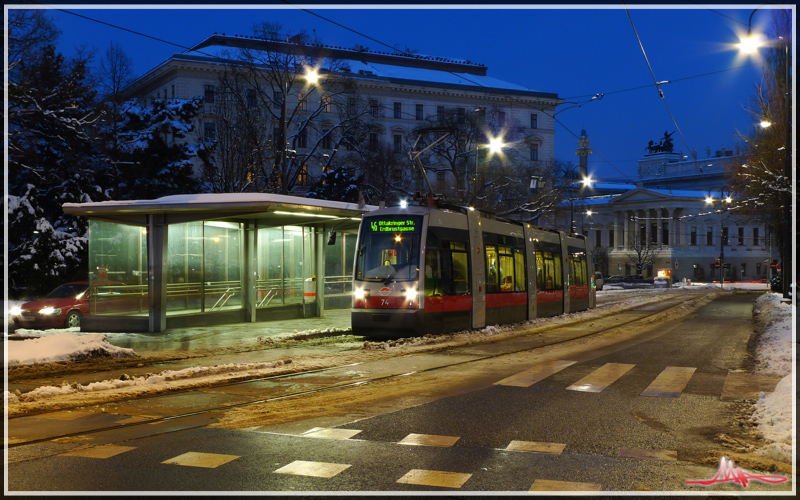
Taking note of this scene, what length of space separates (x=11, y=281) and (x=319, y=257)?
60.4 feet

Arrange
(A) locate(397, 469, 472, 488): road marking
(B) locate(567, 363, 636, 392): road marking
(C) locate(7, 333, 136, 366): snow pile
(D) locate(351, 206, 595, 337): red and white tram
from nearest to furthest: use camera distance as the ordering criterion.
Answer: (A) locate(397, 469, 472, 488): road marking → (B) locate(567, 363, 636, 392): road marking → (C) locate(7, 333, 136, 366): snow pile → (D) locate(351, 206, 595, 337): red and white tram

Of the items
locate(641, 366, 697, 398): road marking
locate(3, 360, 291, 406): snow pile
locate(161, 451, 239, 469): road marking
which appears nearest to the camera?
locate(161, 451, 239, 469): road marking

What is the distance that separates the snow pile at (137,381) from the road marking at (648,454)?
6.90 meters

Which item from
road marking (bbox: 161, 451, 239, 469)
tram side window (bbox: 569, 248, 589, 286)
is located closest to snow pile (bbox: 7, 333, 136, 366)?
road marking (bbox: 161, 451, 239, 469)

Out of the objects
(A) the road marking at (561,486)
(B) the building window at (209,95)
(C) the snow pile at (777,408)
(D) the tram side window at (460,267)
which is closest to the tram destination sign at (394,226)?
(D) the tram side window at (460,267)

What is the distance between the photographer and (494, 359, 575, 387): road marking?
1134cm

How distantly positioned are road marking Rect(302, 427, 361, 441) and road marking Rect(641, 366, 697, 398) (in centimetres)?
460

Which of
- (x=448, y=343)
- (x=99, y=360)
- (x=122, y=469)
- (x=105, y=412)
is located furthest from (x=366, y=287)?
(x=122, y=469)

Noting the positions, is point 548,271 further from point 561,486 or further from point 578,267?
point 561,486

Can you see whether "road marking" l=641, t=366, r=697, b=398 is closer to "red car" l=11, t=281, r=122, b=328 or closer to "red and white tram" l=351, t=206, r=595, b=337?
"red and white tram" l=351, t=206, r=595, b=337

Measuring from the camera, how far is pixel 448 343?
1712 cm

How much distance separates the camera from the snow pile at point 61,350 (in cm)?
1336

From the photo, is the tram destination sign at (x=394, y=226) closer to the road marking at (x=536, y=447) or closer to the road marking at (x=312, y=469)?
the road marking at (x=536, y=447)

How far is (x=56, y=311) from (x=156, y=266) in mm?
4659
